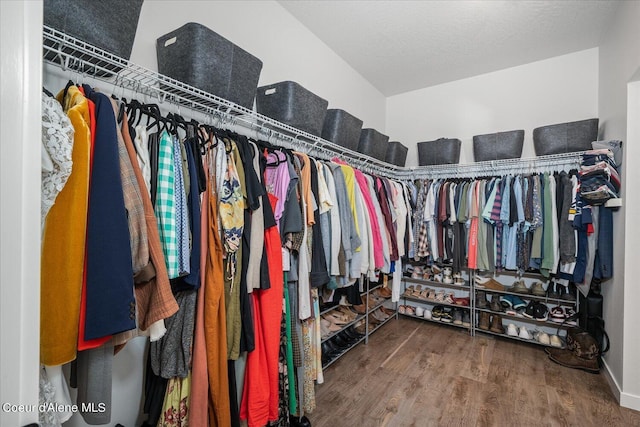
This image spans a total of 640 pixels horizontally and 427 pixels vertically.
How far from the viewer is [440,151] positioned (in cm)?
316

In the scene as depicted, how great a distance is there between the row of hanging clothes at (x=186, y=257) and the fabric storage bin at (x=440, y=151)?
1.54 m

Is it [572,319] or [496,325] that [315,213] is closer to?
[496,325]

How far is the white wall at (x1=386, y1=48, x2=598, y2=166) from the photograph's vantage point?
2.72 m

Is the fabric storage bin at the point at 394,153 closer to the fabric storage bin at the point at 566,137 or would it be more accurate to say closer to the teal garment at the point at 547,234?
the fabric storage bin at the point at 566,137

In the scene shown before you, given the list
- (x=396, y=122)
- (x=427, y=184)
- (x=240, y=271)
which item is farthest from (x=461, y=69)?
(x=240, y=271)

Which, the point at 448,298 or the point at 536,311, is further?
the point at 448,298

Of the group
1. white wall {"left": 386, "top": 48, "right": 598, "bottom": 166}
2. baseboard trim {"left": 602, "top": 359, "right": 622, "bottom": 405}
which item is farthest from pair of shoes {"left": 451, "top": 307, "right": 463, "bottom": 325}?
white wall {"left": 386, "top": 48, "right": 598, "bottom": 166}

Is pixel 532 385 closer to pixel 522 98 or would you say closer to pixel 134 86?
pixel 522 98

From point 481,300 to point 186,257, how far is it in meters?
3.13

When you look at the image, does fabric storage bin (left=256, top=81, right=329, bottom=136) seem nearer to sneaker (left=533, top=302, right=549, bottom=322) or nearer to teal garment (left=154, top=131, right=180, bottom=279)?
teal garment (left=154, top=131, right=180, bottom=279)

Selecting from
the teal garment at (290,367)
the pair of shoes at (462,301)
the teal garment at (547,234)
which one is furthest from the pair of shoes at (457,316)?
the teal garment at (290,367)

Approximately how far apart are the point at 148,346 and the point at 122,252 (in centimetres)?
88

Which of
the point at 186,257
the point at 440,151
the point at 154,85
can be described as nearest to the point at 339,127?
the point at 154,85

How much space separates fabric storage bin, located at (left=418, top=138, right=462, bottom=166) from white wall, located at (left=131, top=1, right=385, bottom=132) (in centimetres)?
80
